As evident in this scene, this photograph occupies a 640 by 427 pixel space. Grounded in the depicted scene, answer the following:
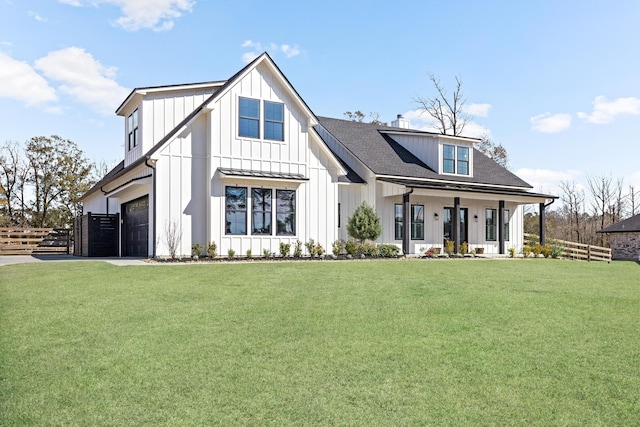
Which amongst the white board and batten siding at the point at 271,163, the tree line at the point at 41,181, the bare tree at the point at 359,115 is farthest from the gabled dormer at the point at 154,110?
the bare tree at the point at 359,115

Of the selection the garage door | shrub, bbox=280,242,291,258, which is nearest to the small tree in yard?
shrub, bbox=280,242,291,258

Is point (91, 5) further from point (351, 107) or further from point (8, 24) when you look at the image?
point (351, 107)

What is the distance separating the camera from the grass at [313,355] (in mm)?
4047

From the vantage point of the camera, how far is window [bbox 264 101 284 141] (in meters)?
17.9

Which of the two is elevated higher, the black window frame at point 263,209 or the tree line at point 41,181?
the tree line at point 41,181

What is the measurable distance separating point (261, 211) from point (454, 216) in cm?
1021

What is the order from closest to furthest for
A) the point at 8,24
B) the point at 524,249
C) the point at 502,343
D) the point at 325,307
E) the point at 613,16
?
1. the point at 502,343
2. the point at 325,307
3. the point at 8,24
4. the point at 613,16
5. the point at 524,249

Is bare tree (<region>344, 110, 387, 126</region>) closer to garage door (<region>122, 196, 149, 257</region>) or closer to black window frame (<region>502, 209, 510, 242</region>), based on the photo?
black window frame (<region>502, 209, 510, 242</region>)

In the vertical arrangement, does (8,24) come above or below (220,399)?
above

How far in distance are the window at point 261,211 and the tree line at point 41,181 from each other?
26.0 meters

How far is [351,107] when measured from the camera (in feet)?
143

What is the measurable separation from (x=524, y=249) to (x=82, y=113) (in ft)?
74.1

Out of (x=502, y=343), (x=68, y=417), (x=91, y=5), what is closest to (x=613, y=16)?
(x=502, y=343)

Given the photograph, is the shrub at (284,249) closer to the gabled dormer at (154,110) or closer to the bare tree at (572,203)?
the gabled dormer at (154,110)
